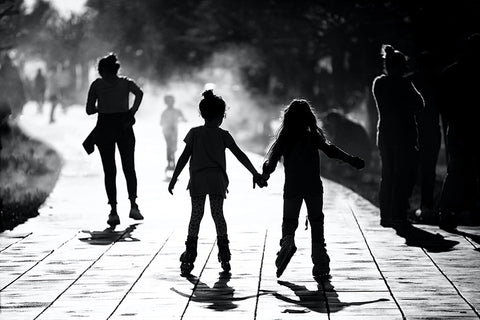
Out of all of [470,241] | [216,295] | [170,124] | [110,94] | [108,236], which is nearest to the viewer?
[216,295]

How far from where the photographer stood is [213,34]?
114 ft

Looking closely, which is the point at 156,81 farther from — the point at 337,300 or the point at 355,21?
the point at 337,300

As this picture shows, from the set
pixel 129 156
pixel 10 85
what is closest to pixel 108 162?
pixel 129 156

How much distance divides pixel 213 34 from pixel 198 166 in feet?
80.0

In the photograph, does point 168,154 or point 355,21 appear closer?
point 168,154

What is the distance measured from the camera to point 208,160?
10.5 meters

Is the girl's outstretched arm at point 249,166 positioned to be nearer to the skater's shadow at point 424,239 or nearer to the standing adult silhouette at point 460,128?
the skater's shadow at point 424,239

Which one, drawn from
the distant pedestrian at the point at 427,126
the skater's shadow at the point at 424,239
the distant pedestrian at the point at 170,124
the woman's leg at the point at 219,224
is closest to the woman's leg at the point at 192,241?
the woman's leg at the point at 219,224

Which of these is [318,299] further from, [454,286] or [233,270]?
[233,270]

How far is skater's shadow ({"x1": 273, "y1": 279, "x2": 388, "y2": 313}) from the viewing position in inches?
337

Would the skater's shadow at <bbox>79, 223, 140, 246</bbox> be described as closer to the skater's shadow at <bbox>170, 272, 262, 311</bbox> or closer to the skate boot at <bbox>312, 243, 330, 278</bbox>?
the skater's shadow at <bbox>170, 272, 262, 311</bbox>

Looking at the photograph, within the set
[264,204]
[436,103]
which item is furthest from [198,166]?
[264,204]

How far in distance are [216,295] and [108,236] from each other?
378cm

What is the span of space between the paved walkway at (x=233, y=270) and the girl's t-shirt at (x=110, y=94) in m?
1.25
